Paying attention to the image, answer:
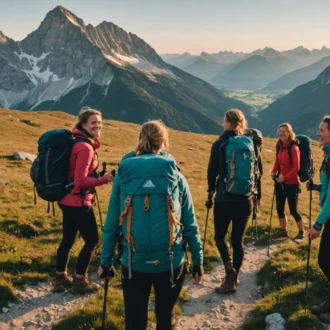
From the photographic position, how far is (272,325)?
7.84 meters

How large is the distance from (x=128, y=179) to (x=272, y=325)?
5526 mm

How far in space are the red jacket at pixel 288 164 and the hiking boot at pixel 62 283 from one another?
28.8 feet

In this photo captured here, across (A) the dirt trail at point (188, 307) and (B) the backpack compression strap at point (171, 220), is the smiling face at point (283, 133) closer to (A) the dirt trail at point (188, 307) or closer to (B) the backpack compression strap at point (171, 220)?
(A) the dirt trail at point (188, 307)

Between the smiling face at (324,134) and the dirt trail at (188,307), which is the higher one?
the smiling face at (324,134)

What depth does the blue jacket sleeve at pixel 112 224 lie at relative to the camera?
529 cm


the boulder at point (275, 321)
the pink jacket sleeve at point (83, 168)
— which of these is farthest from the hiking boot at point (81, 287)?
the boulder at point (275, 321)

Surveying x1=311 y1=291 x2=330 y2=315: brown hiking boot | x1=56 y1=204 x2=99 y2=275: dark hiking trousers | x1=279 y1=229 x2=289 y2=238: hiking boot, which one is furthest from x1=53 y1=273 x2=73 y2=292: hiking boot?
x1=279 y1=229 x2=289 y2=238: hiking boot

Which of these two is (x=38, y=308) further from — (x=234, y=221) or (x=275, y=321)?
(x=275, y=321)

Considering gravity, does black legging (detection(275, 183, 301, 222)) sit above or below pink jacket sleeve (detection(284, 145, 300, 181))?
below

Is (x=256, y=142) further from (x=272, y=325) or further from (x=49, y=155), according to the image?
(x=49, y=155)

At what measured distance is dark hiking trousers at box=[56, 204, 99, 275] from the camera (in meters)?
8.24

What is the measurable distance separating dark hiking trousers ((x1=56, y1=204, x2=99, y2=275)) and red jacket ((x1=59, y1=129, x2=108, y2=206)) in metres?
0.21

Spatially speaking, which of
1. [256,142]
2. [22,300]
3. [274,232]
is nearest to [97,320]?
[22,300]

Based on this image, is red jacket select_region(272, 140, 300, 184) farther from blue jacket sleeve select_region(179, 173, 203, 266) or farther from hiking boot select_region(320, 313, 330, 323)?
blue jacket sleeve select_region(179, 173, 203, 266)
